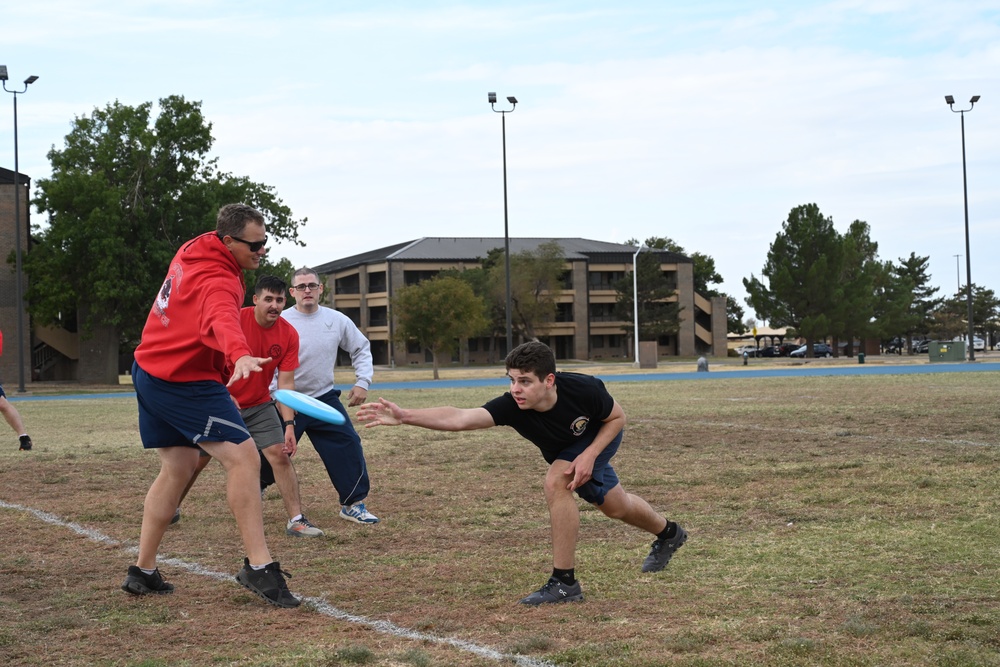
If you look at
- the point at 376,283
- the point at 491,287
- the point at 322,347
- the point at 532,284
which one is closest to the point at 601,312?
the point at 532,284

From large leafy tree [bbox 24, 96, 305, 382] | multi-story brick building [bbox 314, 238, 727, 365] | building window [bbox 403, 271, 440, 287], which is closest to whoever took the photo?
large leafy tree [bbox 24, 96, 305, 382]

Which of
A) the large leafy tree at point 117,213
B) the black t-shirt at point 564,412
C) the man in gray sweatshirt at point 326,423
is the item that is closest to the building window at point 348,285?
the large leafy tree at point 117,213

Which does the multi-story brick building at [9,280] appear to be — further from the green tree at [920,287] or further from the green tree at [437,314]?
the green tree at [920,287]

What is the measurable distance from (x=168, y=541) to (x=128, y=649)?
293 cm

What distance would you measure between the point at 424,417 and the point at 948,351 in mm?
49370

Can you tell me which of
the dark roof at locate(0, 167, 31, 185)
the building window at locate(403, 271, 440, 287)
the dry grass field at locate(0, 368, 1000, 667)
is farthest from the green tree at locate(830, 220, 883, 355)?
the dry grass field at locate(0, 368, 1000, 667)

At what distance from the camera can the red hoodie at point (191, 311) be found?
5.61 meters

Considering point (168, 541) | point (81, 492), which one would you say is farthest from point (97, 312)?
point (168, 541)

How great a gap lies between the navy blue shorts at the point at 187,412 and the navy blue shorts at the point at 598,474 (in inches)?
68.8

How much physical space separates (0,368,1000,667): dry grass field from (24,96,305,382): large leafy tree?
1288 inches

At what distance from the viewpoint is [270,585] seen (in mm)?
5629

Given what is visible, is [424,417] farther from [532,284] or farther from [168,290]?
[532,284]

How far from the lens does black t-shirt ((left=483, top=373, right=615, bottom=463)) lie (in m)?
5.71

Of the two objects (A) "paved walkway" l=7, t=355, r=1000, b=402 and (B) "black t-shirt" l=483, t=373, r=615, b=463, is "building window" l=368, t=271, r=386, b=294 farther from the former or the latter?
(B) "black t-shirt" l=483, t=373, r=615, b=463
